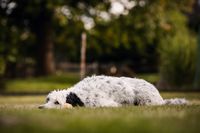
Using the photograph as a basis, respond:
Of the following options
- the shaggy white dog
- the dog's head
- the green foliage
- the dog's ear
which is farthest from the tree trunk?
the dog's ear

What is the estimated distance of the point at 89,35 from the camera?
129 ft

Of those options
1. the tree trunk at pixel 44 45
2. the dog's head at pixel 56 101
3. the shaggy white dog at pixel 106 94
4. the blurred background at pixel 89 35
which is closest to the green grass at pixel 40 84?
the blurred background at pixel 89 35

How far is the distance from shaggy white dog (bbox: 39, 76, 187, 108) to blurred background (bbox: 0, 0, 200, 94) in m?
16.9

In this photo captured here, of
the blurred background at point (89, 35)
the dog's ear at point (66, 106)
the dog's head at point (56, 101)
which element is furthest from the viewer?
the blurred background at point (89, 35)

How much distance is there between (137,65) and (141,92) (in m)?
34.5

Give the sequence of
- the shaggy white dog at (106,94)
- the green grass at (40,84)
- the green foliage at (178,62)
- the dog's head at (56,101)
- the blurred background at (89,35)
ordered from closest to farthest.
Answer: the dog's head at (56,101)
the shaggy white dog at (106,94)
the green foliage at (178,62)
the blurred background at (89,35)
the green grass at (40,84)

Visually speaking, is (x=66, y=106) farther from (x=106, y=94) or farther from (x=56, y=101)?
(x=106, y=94)

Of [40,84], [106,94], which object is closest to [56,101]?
[106,94]

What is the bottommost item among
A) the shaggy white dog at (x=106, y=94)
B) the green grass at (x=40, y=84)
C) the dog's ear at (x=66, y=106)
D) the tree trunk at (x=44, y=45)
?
the green grass at (x=40, y=84)

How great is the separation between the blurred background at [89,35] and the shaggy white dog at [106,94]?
16930 millimetres

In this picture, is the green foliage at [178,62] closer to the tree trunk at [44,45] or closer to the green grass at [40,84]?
the green grass at [40,84]

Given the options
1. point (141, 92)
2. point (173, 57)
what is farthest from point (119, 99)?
point (173, 57)

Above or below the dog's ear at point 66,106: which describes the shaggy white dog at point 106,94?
above

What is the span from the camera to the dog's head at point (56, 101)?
41.1 feet
